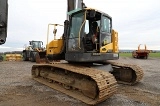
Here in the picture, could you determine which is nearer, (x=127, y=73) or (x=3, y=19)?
(x=3, y=19)

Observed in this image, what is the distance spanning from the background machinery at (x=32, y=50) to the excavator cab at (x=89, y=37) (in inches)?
501

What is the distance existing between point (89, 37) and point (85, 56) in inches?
35.1

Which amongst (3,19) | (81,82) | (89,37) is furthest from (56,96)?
(3,19)

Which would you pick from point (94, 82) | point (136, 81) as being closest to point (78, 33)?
point (94, 82)

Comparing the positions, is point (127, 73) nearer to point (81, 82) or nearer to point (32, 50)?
point (81, 82)

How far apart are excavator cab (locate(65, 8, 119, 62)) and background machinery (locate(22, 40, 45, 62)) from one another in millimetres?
12722

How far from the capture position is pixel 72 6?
27.1 feet

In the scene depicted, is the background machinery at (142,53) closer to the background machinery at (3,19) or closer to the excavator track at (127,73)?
the excavator track at (127,73)

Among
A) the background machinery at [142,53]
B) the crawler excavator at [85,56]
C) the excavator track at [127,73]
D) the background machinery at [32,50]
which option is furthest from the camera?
the background machinery at [142,53]

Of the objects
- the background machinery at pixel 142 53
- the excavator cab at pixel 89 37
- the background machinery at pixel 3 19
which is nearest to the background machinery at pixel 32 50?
the excavator cab at pixel 89 37

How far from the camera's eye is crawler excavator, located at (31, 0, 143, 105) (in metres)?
6.25

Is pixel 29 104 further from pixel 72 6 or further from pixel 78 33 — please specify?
pixel 72 6

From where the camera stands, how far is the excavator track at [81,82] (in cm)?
590

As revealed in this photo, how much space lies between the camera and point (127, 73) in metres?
8.93
